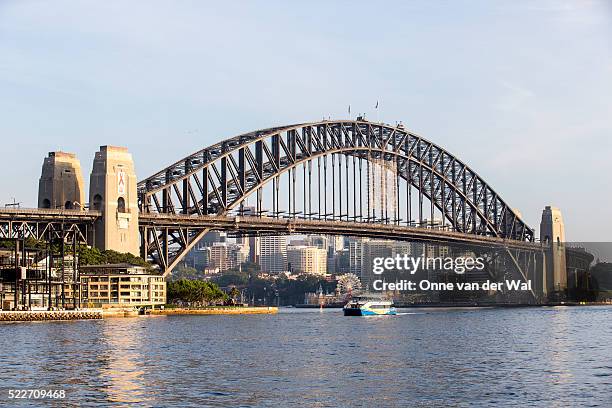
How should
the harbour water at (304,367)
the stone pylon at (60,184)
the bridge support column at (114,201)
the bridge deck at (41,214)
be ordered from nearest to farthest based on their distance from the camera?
the harbour water at (304,367)
the bridge deck at (41,214)
the bridge support column at (114,201)
the stone pylon at (60,184)

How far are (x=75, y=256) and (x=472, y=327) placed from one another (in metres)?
40.1

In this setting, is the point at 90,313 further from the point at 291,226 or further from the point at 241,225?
the point at 291,226

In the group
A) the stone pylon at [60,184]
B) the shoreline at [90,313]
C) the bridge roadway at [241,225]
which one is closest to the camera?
the shoreline at [90,313]

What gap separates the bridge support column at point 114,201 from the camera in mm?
135375

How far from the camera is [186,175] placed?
148375mm

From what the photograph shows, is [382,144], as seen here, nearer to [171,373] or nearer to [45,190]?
[45,190]

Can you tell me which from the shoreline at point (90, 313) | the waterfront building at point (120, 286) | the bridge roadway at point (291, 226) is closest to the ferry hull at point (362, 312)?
the bridge roadway at point (291, 226)

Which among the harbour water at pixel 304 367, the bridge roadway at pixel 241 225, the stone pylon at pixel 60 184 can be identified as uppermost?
the stone pylon at pixel 60 184

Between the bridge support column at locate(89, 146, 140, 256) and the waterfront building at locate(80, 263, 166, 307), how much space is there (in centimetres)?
317

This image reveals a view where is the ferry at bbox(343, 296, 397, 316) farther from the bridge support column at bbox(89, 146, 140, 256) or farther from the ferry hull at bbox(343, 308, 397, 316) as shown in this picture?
the bridge support column at bbox(89, 146, 140, 256)

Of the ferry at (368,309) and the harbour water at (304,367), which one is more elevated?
the ferry at (368,309)

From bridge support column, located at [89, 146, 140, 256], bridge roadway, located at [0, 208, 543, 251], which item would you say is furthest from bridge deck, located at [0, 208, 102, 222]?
bridge support column, located at [89, 146, 140, 256]

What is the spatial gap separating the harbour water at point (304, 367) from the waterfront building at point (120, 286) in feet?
88.9

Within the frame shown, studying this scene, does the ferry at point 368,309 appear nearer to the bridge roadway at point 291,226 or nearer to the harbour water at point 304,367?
the bridge roadway at point 291,226
